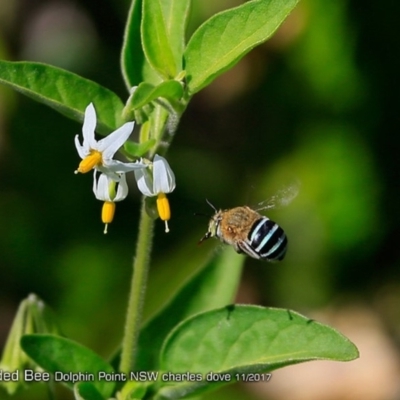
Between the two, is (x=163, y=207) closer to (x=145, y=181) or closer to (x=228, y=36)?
(x=145, y=181)

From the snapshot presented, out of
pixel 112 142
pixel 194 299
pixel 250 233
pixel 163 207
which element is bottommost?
pixel 194 299

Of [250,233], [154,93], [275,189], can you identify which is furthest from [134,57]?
[275,189]

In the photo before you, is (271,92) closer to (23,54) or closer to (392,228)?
(392,228)

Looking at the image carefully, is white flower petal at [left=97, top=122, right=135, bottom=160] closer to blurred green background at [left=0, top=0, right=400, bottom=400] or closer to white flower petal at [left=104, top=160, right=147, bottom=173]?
white flower petal at [left=104, top=160, right=147, bottom=173]

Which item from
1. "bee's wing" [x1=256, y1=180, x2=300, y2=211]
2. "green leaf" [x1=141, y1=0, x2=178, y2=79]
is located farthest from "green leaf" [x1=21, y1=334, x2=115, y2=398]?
"green leaf" [x1=141, y1=0, x2=178, y2=79]

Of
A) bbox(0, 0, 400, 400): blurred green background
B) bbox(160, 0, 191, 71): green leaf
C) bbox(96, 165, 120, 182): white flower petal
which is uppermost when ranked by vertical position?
bbox(160, 0, 191, 71): green leaf
